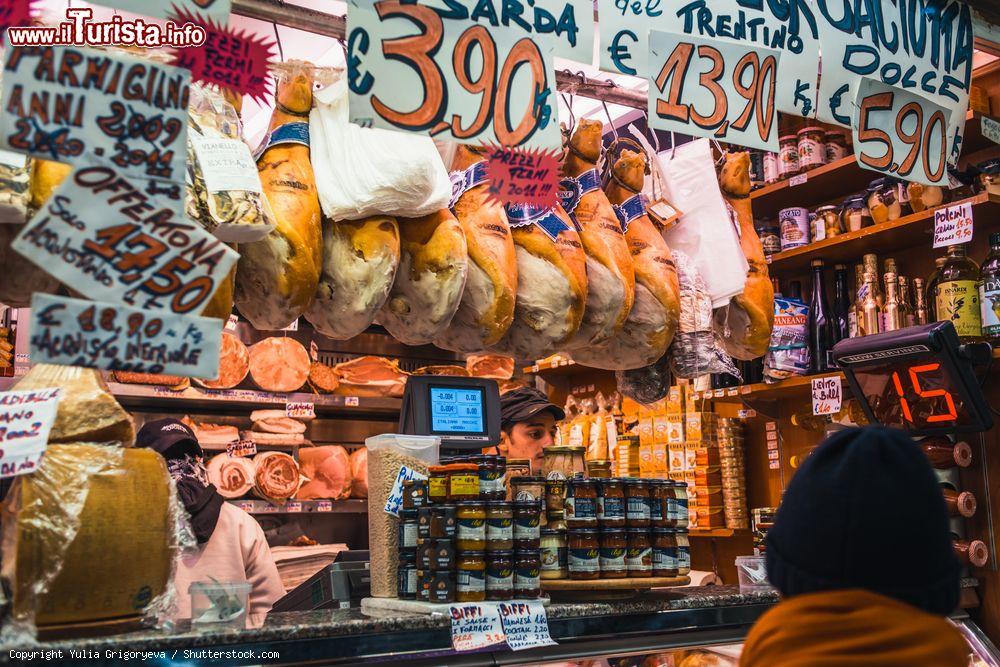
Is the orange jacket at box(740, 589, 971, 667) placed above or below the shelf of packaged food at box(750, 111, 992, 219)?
below

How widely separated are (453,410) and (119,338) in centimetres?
198

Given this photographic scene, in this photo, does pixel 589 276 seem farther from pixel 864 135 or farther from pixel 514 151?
pixel 864 135

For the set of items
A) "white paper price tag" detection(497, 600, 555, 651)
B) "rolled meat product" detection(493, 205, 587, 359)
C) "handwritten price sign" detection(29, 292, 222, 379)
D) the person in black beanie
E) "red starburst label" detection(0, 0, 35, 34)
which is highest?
"red starburst label" detection(0, 0, 35, 34)

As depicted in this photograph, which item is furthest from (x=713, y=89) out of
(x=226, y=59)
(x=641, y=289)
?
(x=226, y=59)

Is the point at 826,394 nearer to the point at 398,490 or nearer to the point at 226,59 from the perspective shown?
the point at 398,490

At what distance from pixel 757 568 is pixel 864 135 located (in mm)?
1468

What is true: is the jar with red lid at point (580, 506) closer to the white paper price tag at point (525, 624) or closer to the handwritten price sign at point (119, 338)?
the white paper price tag at point (525, 624)

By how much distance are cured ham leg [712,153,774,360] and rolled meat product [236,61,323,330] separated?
1.59 m

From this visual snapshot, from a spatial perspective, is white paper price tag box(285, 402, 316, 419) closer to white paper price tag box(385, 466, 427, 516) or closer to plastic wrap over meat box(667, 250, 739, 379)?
plastic wrap over meat box(667, 250, 739, 379)

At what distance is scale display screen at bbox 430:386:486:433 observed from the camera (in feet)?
11.0

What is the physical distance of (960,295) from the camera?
409 centimetres

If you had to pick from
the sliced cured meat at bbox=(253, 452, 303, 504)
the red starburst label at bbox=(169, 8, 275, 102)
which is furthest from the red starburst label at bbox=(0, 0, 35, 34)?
the sliced cured meat at bbox=(253, 452, 303, 504)

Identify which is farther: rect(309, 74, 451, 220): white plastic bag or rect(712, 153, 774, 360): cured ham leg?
rect(712, 153, 774, 360): cured ham leg

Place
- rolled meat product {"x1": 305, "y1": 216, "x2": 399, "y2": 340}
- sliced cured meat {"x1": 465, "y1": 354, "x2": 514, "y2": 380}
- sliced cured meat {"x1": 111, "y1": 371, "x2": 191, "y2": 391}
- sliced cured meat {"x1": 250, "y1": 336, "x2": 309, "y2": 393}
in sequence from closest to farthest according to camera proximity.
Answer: rolled meat product {"x1": 305, "y1": 216, "x2": 399, "y2": 340} → sliced cured meat {"x1": 111, "y1": 371, "x2": 191, "y2": 391} → sliced cured meat {"x1": 250, "y1": 336, "x2": 309, "y2": 393} → sliced cured meat {"x1": 465, "y1": 354, "x2": 514, "y2": 380}
